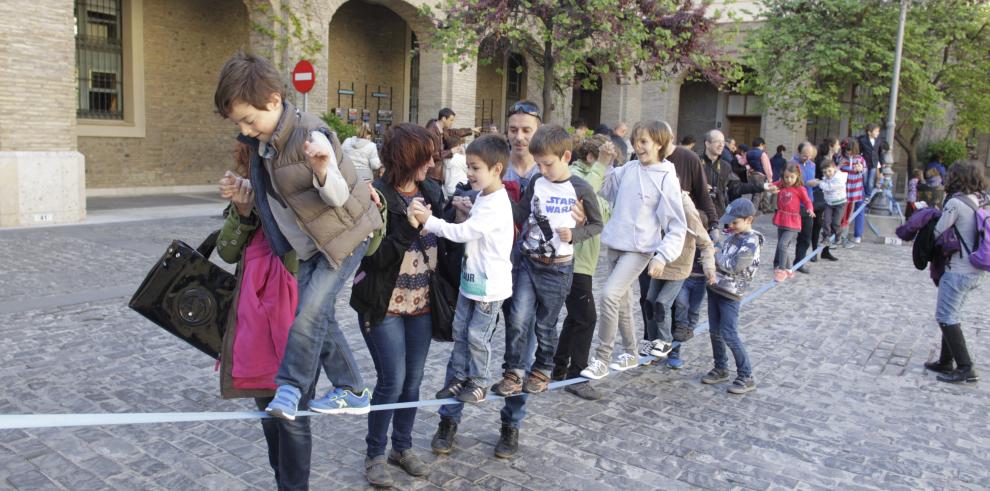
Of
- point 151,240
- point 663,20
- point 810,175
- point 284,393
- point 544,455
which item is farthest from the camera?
point 663,20

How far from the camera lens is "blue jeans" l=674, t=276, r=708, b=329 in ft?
20.6

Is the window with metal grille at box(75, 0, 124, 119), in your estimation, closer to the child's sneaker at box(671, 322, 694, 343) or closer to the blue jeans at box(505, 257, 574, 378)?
the child's sneaker at box(671, 322, 694, 343)

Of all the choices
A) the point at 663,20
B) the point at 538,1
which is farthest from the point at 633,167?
the point at 663,20

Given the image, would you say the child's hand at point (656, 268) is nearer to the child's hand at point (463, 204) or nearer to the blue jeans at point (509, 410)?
the blue jeans at point (509, 410)

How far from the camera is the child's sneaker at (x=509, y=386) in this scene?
427 centimetres

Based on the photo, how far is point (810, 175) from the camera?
12.5m

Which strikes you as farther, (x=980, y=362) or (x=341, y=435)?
(x=980, y=362)

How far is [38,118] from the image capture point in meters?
12.6

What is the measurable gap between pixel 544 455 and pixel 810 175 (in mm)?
9564

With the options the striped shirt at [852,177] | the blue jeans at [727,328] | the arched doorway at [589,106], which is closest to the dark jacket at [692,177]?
the blue jeans at [727,328]

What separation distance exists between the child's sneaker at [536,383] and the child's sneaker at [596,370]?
626 millimetres

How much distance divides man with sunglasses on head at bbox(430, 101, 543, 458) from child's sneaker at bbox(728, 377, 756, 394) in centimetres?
183

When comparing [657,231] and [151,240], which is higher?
[657,231]

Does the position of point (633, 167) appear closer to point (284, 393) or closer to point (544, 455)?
point (544, 455)
